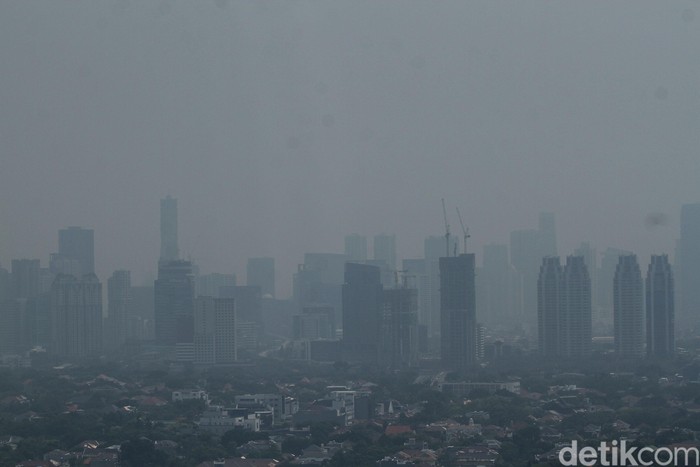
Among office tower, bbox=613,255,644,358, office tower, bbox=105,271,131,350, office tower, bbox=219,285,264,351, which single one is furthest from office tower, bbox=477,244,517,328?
office tower, bbox=613,255,644,358

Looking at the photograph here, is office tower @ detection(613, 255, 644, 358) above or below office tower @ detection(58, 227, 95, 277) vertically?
below

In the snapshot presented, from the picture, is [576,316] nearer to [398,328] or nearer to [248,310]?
[398,328]

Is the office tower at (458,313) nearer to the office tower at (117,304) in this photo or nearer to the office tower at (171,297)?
the office tower at (171,297)

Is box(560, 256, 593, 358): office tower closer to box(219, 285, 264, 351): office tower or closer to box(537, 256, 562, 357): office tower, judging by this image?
box(537, 256, 562, 357): office tower

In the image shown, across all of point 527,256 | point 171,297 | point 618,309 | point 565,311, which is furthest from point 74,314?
point 527,256

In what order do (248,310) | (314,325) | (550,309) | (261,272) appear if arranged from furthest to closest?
(261,272), (248,310), (314,325), (550,309)

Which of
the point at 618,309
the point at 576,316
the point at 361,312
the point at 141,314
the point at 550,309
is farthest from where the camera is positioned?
the point at 141,314
